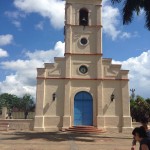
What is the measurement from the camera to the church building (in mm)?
25672

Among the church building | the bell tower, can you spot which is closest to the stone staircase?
the church building

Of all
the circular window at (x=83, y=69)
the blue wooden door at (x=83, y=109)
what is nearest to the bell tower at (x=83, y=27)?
the circular window at (x=83, y=69)

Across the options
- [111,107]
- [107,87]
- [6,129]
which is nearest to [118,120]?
[111,107]

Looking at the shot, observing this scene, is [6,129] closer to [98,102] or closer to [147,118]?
[98,102]

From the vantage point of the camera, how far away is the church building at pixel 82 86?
2567cm

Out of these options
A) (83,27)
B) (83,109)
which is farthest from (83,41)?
(83,109)

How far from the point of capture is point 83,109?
25922 mm

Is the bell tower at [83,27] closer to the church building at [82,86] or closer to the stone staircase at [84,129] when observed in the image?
the church building at [82,86]

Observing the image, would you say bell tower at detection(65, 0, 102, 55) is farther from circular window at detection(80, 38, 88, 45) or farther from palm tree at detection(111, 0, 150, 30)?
palm tree at detection(111, 0, 150, 30)

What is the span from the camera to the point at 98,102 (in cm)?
2591

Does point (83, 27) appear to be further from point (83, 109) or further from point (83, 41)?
point (83, 109)

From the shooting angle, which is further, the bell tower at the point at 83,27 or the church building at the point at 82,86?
the bell tower at the point at 83,27

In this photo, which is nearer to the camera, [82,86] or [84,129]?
[84,129]

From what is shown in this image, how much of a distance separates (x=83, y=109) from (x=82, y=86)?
6.77 feet
